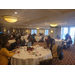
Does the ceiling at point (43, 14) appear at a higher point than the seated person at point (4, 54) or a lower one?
higher

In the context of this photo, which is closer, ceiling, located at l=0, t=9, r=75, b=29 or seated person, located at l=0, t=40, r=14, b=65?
seated person, located at l=0, t=40, r=14, b=65

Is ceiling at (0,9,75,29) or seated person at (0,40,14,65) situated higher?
ceiling at (0,9,75,29)

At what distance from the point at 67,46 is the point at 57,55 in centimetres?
386

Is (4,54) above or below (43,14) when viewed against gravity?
below

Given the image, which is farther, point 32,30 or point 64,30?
point 32,30

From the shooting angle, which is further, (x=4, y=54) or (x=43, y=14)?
(x=43, y=14)

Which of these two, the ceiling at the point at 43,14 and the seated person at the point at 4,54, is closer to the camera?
the seated person at the point at 4,54

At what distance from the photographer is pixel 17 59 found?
2357 millimetres
